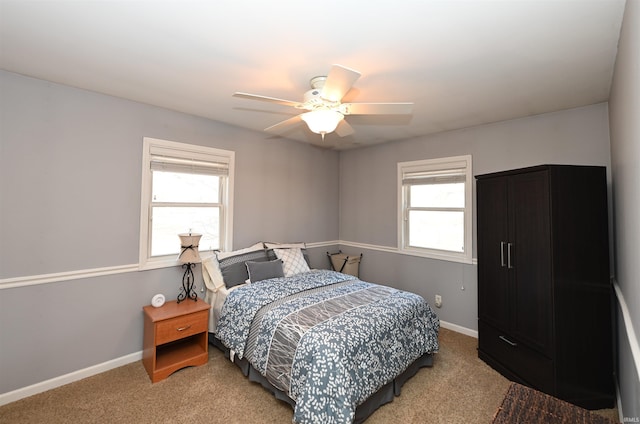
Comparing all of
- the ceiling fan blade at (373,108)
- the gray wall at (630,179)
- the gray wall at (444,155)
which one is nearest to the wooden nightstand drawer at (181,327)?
the ceiling fan blade at (373,108)

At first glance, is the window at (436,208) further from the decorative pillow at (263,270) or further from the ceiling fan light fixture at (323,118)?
the ceiling fan light fixture at (323,118)

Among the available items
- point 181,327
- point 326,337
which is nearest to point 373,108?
point 326,337

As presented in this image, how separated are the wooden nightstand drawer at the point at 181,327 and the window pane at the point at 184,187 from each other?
1.26 meters

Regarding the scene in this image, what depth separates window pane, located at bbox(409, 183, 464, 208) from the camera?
360 centimetres

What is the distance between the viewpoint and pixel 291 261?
140 inches

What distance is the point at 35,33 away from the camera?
1736 mm

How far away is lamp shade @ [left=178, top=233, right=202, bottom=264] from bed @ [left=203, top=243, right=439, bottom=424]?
0.93 feet

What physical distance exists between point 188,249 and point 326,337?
68.3 inches

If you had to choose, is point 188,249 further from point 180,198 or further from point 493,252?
point 493,252

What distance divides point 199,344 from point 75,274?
1300 millimetres

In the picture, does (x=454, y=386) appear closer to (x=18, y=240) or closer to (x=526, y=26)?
(x=526, y=26)

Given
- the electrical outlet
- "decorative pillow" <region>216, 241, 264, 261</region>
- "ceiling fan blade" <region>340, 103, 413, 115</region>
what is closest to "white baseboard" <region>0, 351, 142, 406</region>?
"decorative pillow" <region>216, 241, 264, 261</region>

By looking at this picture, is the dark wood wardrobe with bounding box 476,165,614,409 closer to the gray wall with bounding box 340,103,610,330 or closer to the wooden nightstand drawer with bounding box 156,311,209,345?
the gray wall with bounding box 340,103,610,330

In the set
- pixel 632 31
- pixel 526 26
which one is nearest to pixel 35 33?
pixel 526 26
